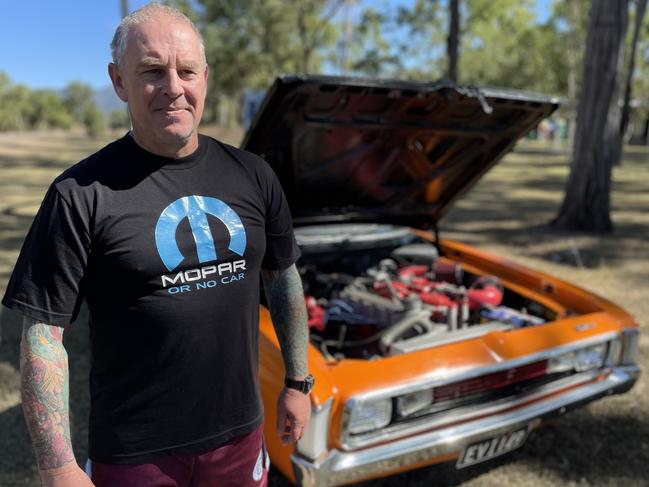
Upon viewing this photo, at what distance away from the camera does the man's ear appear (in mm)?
1385

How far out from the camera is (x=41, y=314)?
123cm

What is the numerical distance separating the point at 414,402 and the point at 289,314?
88cm

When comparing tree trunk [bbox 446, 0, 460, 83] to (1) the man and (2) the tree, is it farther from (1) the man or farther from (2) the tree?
A: (2) the tree

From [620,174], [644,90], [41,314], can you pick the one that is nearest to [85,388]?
[41,314]

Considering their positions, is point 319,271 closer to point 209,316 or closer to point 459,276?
point 459,276

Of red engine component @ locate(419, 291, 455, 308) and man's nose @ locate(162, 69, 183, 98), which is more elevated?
man's nose @ locate(162, 69, 183, 98)

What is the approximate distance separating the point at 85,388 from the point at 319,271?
1.72 m

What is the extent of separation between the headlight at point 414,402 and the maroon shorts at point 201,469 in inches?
31.4

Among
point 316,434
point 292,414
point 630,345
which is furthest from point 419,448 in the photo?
point 630,345

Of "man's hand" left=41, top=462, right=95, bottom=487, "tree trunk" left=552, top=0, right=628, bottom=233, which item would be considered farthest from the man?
"tree trunk" left=552, top=0, right=628, bottom=233

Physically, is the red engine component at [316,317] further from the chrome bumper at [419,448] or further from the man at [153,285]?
the man at [153,285]

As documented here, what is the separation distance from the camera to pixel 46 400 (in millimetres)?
1249

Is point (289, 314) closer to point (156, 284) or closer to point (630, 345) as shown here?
point (156, 284)

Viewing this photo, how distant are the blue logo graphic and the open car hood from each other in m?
1.16
